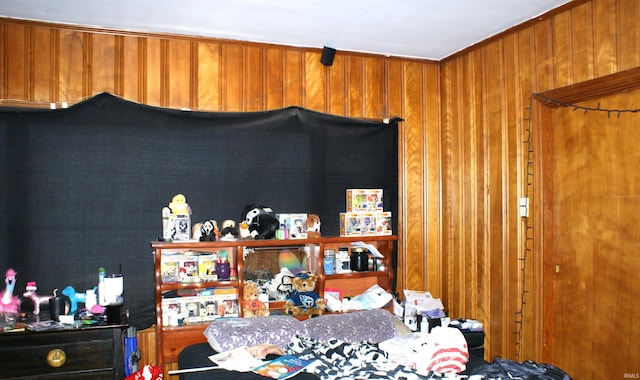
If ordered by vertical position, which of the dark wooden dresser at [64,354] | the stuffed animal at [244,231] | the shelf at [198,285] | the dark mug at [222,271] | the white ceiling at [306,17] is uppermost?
the white ceiling at [306,17]

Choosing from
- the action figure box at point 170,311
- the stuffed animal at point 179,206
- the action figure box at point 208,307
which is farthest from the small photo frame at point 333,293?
the stuffed animal at point 179,206

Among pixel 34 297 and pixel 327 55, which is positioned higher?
pixel 327 55

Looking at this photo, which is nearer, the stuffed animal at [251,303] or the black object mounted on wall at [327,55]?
the stuffed animal at [251,303]

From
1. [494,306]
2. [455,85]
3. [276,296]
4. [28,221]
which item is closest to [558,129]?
[455,85]

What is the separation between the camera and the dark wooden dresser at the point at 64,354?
2814mm

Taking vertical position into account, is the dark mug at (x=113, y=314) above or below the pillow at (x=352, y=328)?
above

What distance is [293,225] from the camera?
365 cm

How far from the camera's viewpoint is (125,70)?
3467mm

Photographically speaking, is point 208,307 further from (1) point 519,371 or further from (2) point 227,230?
(1) point 519,371

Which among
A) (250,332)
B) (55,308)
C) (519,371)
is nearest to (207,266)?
(250,332)

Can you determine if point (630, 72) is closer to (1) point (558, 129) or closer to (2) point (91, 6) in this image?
(1) point (558, 129)

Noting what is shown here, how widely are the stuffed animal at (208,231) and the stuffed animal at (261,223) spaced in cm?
27

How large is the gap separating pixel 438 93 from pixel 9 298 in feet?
11.7

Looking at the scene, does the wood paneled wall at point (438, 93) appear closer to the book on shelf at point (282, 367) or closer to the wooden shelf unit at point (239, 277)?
the wooden shelf unit at point (239, 277)
